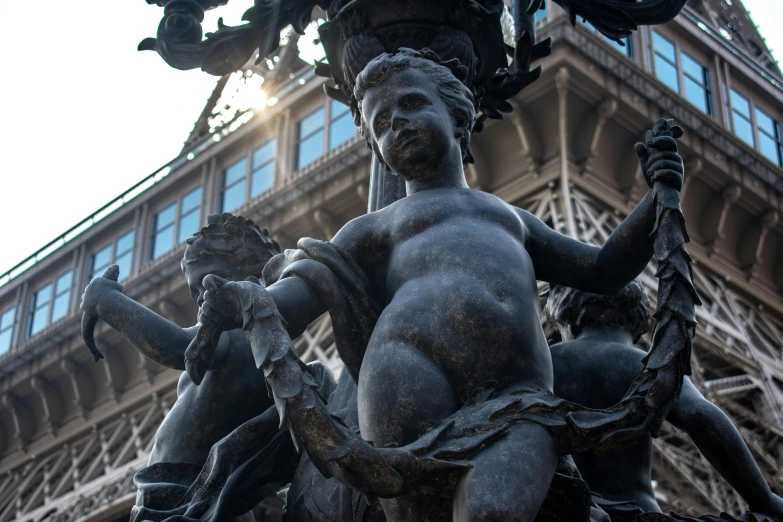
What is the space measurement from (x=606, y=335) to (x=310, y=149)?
29.3 metres

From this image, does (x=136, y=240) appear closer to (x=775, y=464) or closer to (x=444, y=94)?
(x=775, y=464)

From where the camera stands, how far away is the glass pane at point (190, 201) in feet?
121

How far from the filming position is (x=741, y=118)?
110 feet

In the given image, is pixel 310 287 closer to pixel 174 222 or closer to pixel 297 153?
pixel 297 153

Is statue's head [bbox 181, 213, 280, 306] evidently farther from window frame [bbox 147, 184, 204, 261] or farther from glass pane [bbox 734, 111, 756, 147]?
window frame [bbox 147, 184, 204, 261]

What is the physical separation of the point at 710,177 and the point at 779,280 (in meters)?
4.21

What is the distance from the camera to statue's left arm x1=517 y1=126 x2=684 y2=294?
3.84m

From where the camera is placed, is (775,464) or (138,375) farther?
(138,375)

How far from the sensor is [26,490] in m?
38.6

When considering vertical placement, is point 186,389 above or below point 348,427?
above

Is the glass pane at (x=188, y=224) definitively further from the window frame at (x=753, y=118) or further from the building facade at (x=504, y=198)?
the window frame at (x=753, y=118)

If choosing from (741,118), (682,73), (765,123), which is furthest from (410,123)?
(765,123)

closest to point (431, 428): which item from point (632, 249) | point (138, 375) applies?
point (632, 249)

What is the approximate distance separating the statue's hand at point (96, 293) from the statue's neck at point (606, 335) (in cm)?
161
